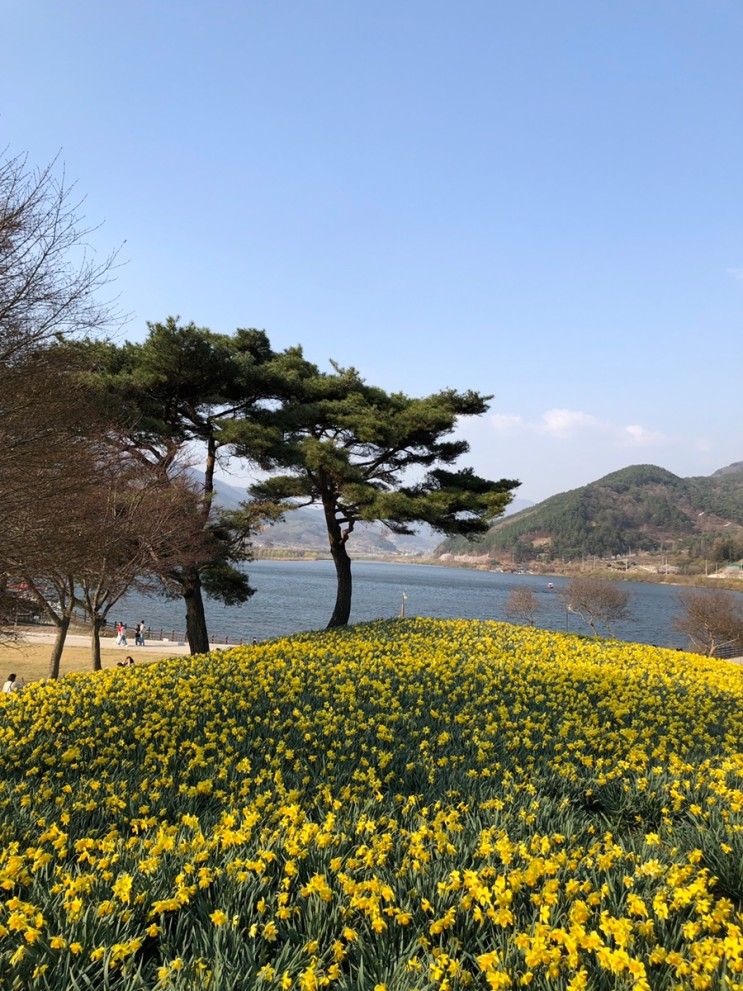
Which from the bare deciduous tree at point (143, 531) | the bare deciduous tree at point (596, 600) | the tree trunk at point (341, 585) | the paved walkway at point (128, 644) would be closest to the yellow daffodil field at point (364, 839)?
the bare deciduous tree at point (143, 531)

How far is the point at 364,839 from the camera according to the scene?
140 inches

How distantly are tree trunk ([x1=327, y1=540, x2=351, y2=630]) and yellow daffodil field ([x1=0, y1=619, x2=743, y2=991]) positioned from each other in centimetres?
1186

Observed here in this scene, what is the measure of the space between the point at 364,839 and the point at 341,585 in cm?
1680

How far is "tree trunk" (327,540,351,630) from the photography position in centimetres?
1959

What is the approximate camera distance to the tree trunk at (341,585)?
1959 cm

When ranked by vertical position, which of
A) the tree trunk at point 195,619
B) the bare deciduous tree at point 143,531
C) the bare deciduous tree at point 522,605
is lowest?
the bare deciduous tree at point 522,605

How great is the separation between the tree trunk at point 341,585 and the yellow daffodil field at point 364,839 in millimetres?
11857

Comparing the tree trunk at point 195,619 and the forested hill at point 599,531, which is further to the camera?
the forested hill at point 599,531

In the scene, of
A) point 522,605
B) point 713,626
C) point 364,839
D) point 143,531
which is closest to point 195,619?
point 143,531

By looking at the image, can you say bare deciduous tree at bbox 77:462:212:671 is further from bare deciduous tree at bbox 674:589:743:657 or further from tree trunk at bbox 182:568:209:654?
bare deciduous tree at bbox 674:589:743:657

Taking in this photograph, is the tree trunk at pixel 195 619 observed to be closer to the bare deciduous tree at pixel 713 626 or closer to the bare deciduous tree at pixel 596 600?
the bare deciduous tree at pixel 713 626

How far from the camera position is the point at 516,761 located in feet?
17.1

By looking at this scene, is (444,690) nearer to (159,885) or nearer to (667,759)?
(667,759)

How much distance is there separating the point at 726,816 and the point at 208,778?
140 inches
